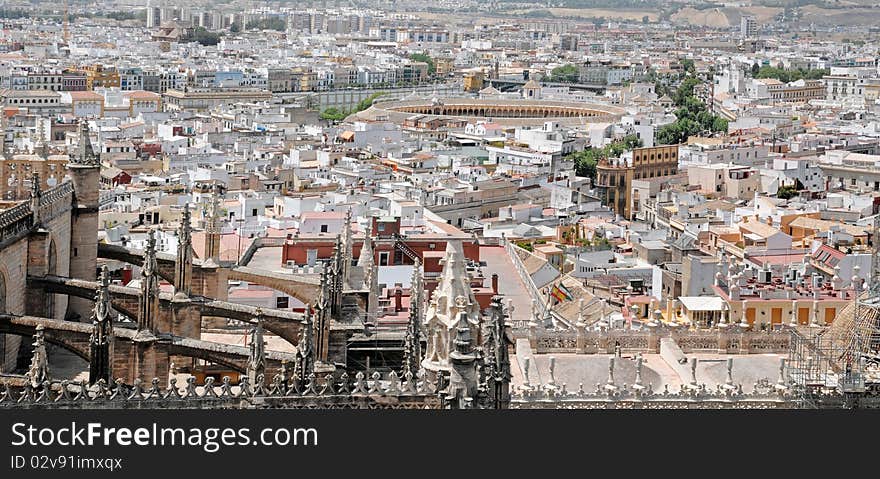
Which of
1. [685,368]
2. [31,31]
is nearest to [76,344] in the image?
[685,368]

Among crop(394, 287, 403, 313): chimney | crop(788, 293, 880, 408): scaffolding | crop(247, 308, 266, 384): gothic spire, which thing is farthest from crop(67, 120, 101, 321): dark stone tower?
crop(788, 293, 880, 408): scaffolding

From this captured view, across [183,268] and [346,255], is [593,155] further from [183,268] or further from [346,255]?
[183,268]

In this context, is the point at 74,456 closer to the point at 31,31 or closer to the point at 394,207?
the point at 394,207

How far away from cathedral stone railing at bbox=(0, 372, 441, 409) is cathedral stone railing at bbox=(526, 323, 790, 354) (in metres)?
7.07

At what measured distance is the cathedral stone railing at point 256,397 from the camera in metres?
10.7

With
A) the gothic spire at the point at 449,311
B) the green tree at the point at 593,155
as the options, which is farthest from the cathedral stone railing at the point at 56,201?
the green tree at the point at 593,155

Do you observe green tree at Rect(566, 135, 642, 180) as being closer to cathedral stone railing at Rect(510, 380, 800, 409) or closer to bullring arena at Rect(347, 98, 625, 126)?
bullring arena at Rect(347, 98, 625, 126)

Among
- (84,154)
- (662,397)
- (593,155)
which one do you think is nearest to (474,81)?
(593,155)

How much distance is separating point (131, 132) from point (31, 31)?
84.3 m

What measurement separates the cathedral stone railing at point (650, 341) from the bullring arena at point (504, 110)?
54292mm

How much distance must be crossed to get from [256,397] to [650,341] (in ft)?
27.3

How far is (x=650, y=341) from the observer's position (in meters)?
18.8

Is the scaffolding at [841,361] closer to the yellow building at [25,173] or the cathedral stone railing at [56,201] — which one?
the cathedral stone railing at [56,201]

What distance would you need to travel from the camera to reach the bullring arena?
7499 centimetres
